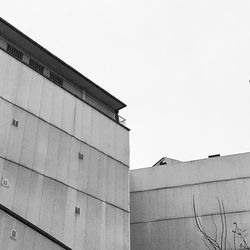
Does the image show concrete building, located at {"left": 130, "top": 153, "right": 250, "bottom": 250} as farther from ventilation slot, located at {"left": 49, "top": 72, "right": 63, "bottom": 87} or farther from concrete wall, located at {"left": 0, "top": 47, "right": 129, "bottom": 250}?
ventilation slot, located at {"left": 49, "top": 72, "right": 63, "bottom": 87}

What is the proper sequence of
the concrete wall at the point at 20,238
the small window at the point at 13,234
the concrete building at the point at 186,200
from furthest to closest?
the concrete building at the point at 186,200 < the small window at the point at 13,234 < the concrete wall at the point at 20,238

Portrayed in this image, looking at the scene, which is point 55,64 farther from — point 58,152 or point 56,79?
point 58,152

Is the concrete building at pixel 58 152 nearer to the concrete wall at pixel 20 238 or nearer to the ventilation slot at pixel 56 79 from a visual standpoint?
the ventilation slot at pixel 56 79

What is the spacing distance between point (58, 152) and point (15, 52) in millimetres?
7399

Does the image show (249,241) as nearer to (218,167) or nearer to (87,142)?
(218,167)

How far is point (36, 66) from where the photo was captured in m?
26.8

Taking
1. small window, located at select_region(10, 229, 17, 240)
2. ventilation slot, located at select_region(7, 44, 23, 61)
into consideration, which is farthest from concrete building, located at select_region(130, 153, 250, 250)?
small window, located at select_region(10, 229, 17, 240)

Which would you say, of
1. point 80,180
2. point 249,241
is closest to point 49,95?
point 80,180

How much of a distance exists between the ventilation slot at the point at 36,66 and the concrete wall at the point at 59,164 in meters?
2.15

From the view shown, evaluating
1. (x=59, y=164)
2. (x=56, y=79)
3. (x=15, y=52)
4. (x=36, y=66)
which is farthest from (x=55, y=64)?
(x=59, y=164)

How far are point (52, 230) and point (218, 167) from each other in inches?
599

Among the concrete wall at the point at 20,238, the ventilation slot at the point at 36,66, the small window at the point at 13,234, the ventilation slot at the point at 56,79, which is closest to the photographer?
the concrete wall at the point at 20,238

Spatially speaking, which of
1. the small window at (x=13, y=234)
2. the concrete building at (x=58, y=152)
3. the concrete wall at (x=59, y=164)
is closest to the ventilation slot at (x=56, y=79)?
→ the concrete building at (x=58, y=152)

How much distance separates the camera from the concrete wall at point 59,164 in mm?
21156
